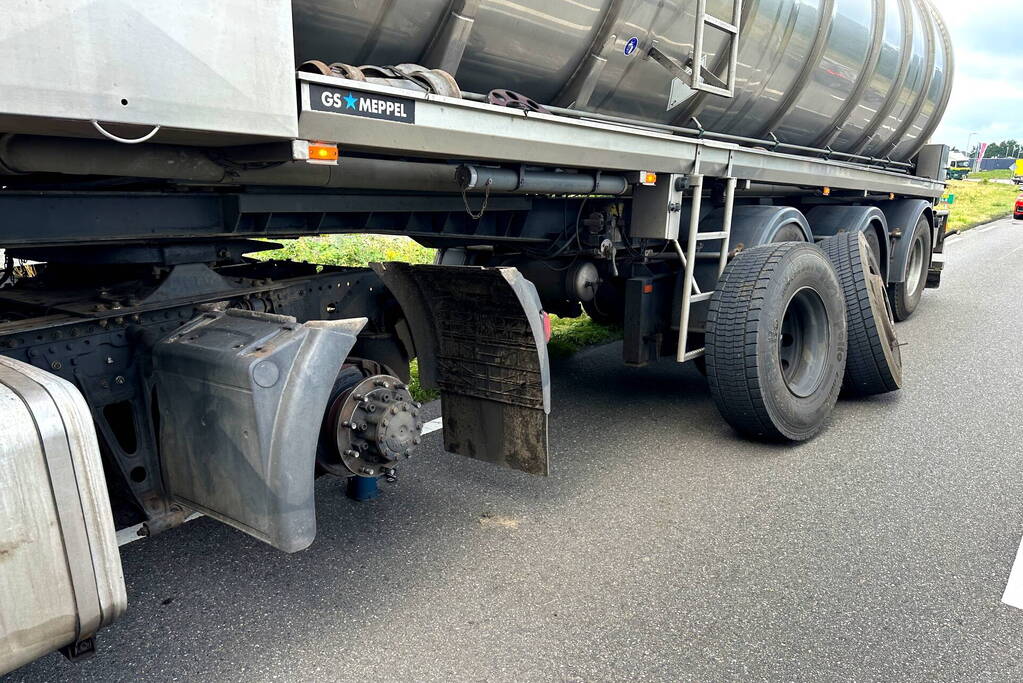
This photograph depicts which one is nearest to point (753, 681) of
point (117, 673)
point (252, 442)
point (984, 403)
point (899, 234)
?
point (252, 442)

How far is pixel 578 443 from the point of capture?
4293 millimetres

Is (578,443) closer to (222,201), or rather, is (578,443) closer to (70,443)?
(222,201)

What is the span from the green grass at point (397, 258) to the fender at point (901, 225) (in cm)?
324

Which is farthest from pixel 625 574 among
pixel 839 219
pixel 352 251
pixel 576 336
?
pixel 352 251

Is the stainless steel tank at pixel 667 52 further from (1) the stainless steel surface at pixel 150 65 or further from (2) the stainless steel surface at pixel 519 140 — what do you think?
(1) the stainless steel surface at pixel 150 65

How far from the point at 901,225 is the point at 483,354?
6375 millimetres

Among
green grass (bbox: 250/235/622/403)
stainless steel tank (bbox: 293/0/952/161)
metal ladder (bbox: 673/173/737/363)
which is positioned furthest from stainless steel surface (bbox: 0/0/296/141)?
green grass (bbox: 250/235/622/403)

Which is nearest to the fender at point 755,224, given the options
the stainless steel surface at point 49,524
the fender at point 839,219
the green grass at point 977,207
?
the fender at point 839,219

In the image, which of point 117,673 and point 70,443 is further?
point 117,673

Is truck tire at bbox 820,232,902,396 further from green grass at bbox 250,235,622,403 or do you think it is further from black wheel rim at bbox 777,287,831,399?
green grass at bbox 250,235,622,403

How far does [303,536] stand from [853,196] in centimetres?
613

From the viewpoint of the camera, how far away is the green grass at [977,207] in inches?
919

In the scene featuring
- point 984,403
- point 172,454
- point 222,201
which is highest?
point 222,201

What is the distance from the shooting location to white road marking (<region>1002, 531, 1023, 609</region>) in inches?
110
